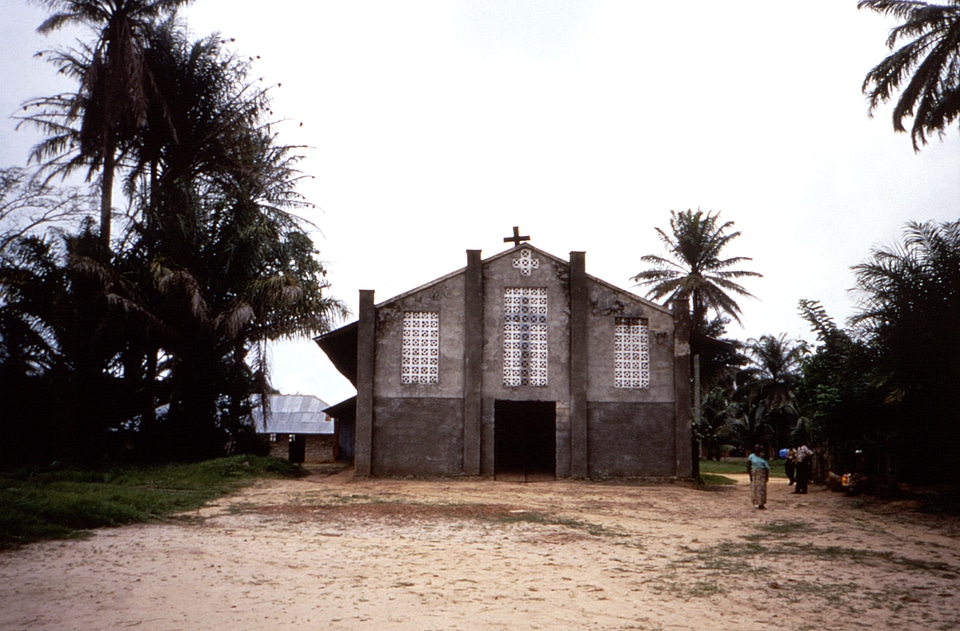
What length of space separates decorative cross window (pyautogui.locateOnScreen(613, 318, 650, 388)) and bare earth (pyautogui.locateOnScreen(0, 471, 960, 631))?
7597 millimetres

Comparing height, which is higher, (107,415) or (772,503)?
(107,415)

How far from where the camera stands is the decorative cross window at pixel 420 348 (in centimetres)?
2131

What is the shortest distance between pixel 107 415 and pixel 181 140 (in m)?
9.93

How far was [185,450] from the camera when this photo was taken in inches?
921

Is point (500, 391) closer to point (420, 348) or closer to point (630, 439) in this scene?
point (420, 348)

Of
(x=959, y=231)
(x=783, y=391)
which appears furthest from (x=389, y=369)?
(x=783, y=391)

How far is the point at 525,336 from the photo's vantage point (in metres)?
21.6

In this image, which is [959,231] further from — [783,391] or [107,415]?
[783,391]

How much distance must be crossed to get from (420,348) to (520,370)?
2.82 m

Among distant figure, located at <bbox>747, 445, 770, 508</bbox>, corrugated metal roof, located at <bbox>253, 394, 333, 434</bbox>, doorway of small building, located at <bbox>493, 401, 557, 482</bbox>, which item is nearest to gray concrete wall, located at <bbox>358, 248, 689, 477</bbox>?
doorway of small building, located at <bbox>493, 401, 557, 482</bbox>

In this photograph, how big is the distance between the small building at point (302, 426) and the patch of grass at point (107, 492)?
60.7ft

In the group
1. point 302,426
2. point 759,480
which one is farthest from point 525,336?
point 302,426

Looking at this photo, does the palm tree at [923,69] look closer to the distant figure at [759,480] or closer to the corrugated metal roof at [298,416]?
the distant figure at [759,480]

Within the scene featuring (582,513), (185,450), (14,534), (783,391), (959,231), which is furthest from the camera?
(783,391)
